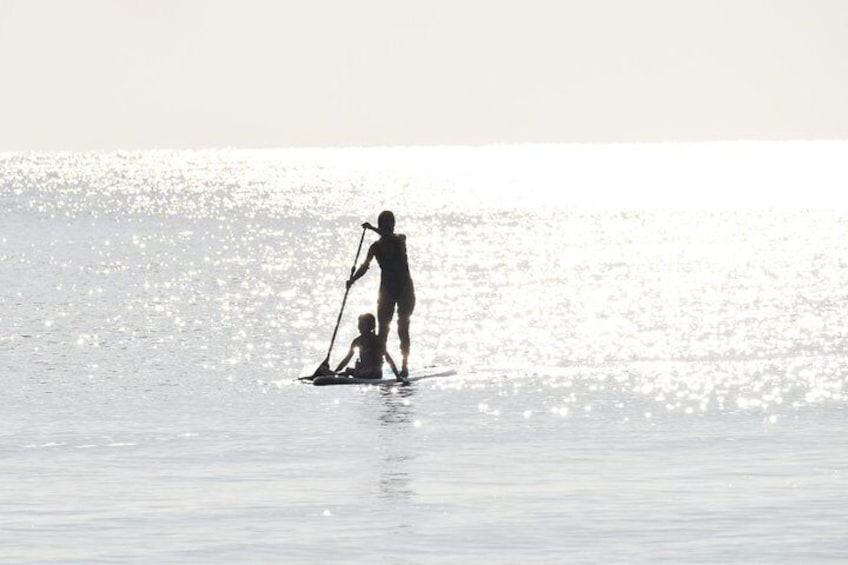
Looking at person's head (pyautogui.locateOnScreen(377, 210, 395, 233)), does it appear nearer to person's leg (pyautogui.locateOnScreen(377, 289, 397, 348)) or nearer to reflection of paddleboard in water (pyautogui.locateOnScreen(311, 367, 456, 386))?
person's leg (pyautogui.locateOnScreen(377, 289, 397, 348))

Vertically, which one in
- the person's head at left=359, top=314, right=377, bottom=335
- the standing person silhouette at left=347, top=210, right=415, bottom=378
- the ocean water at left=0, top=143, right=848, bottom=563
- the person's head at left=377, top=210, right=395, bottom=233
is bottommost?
the ocean water at left=0, top=143, right=848, bottom=563

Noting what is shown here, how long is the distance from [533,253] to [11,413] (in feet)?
202

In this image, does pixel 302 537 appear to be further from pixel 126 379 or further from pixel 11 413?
pixel 126 379

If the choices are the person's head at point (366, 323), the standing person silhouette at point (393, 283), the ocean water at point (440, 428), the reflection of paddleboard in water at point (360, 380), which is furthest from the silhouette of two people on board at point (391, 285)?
the ocean water at point (440, 428)

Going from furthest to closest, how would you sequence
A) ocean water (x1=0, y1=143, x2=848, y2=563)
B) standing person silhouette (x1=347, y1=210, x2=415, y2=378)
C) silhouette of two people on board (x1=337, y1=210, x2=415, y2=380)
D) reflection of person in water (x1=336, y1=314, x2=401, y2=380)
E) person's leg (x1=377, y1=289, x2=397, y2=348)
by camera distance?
person's leg (x1=377, y1=289, x2=397, y2=348) < standing person silhouette (x1=347, y1=210, x2=415, y2=378) < silhouette of two people on board (x1=337, y1=210, x2=415, y2=380) < reflection of person in water (x1=336, y1=314, x2=401, y2=380) < ocean water (x1=0, y1=143, x2=848, y2=563)

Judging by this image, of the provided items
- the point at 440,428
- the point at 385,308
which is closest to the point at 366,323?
the point at 385,308

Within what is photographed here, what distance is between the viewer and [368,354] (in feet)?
87.8

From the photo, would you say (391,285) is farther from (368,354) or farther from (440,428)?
(440,428)

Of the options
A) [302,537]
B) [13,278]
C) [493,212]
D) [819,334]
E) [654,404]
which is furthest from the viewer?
[493,212]

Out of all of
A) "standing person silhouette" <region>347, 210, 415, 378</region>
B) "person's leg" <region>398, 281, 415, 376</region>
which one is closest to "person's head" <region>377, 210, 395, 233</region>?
"standing person silhouette" <region>347, 210, 415, 378</region>

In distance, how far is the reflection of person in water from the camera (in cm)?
2644

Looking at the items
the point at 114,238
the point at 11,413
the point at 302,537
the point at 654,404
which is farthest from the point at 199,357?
the point at 114,238

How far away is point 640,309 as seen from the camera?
1831 inches

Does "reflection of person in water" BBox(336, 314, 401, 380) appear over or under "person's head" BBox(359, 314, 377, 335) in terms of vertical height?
under
